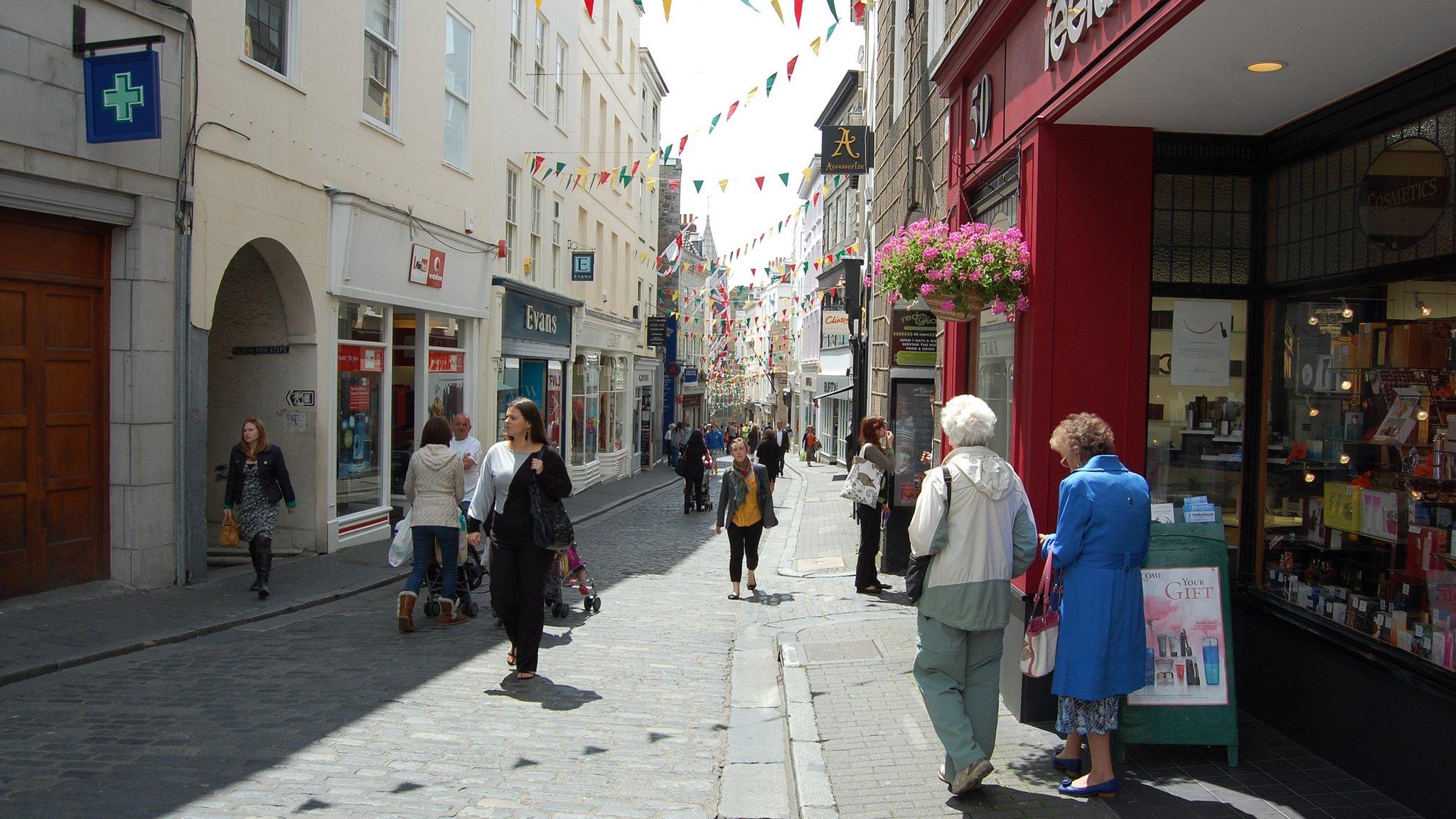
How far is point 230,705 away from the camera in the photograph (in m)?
5.84

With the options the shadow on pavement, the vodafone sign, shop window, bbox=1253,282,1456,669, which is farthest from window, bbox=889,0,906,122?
the shadow on pavement

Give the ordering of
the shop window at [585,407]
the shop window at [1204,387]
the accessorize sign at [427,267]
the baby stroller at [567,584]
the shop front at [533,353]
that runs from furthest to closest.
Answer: the shop window at [585,407]
the shop front at [533,353]
the accessorize sign at [427,267]
the baby stroller at [567,584]
the shop window at [1204,387]

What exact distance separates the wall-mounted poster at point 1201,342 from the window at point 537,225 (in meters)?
16.4

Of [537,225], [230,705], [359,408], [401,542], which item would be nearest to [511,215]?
[537,225]

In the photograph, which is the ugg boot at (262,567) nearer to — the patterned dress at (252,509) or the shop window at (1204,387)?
the patterned dress at (252,509)

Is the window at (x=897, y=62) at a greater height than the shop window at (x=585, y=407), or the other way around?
the window at (x=897, y=62)

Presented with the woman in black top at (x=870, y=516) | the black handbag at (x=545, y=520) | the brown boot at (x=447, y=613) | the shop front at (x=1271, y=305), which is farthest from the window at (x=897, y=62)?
the brown boot at (x=447, y=613)

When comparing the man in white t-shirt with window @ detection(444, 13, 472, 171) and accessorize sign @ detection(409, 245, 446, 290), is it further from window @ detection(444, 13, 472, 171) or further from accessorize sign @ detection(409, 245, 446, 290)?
window @ detection(444, 13, 472, 171)

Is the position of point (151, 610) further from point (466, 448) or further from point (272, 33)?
point (272, 33)

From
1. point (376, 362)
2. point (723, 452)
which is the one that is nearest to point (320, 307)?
point (376, 362)

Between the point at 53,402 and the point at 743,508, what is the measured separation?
6.21m

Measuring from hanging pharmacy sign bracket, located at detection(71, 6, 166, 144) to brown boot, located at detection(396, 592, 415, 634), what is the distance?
170 inches

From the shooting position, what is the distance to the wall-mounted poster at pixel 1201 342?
20.0 feet

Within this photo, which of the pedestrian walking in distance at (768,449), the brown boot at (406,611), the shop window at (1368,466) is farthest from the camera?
the pedestrian walking in distance at (768,449)
